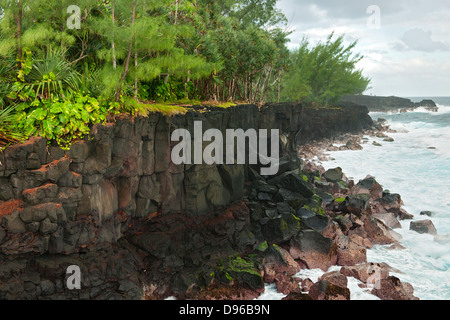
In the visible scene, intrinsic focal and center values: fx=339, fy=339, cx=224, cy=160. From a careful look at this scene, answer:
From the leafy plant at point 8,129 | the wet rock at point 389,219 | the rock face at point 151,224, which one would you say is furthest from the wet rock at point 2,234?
the wet rock at point 389,219

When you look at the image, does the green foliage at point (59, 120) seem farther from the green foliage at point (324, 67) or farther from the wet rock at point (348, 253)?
the green foliage at point (324, 67)

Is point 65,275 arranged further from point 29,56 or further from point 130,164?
point 29,56

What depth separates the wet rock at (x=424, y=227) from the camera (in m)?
15.4

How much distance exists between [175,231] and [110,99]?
4.82m

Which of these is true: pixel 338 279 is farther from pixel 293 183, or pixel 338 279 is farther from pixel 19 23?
pixel 19 23

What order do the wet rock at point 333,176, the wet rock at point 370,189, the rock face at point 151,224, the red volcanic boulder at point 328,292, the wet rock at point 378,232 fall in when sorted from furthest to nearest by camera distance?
the wet rock at point 333,176
the wet rock at point 370,189
the wet rock at point 378,232
the red volcanic boulder at point 328,292
the rock face at point 151,224

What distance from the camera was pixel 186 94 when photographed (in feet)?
48.4

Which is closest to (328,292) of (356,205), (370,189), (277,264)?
(277,264)

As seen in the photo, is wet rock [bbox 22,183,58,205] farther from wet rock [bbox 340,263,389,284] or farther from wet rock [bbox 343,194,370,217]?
wet rock [bbox 343,194,370,217]

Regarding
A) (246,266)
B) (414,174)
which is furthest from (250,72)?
(414,174)

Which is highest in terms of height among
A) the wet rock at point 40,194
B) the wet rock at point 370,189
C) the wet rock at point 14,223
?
the wet rock at point 40,194

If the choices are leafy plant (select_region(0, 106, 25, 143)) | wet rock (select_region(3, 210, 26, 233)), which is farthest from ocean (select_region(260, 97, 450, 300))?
leafy plant (select_region(0, 106, 25, 143))

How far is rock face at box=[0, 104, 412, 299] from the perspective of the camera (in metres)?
8.27

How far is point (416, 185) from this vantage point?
73.9 feet
